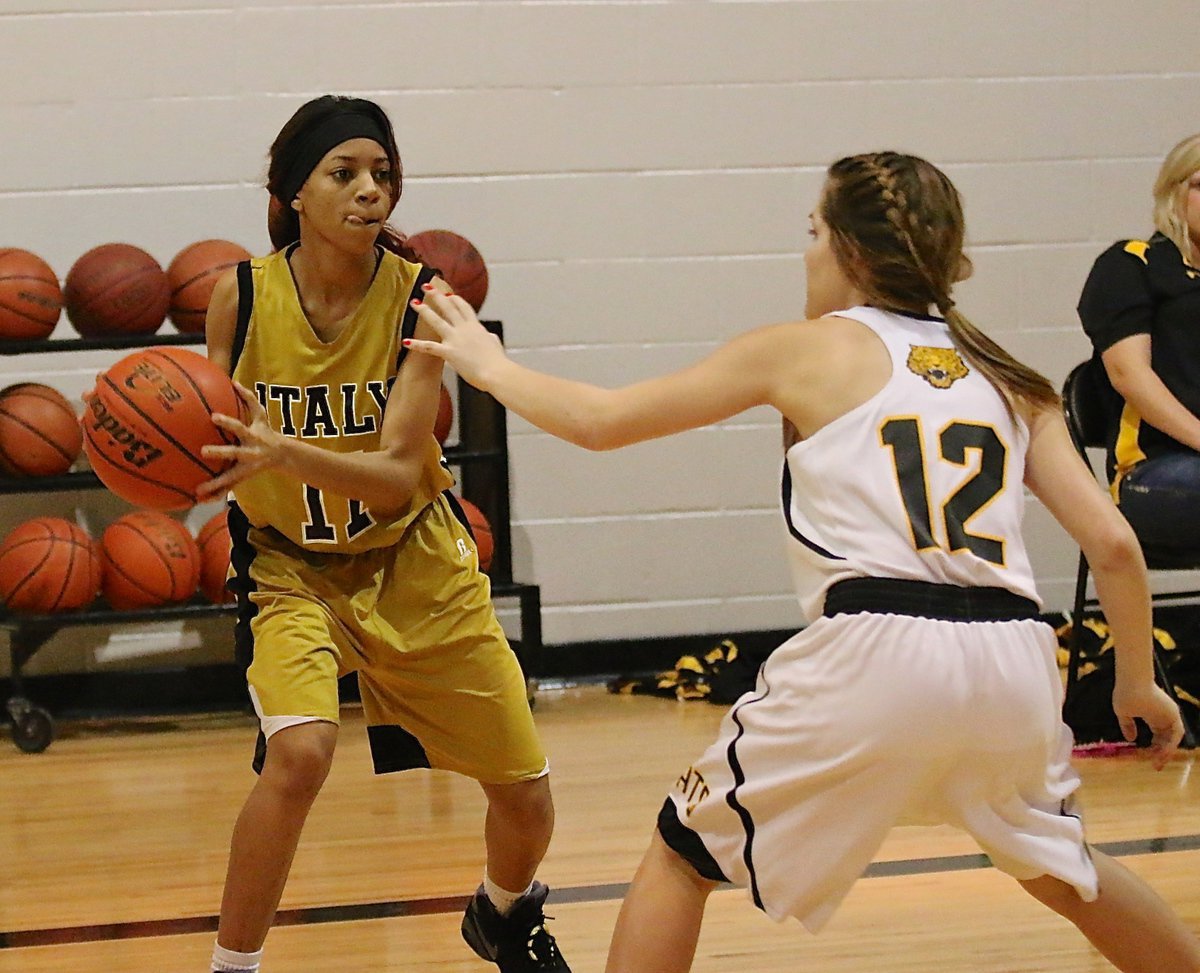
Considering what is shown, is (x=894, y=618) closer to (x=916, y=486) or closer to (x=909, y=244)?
(x=916, y=486)

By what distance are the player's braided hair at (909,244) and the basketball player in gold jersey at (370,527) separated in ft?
3.28

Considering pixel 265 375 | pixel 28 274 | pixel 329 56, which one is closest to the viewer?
pixel 265 375

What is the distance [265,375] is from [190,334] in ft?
9.02

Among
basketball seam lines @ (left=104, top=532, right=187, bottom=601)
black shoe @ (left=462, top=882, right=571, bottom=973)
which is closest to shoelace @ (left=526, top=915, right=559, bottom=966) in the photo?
black shoe @ (left=462, top=882, right=571, bottom=973)

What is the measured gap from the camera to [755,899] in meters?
2.32

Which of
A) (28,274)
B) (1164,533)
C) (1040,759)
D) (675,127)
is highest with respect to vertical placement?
(675,127)

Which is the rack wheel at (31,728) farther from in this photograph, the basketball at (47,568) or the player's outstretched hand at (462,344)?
the player's outstretched hand at (462,344)

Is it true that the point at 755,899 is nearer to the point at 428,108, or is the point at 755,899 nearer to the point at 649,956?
the point at 649,956

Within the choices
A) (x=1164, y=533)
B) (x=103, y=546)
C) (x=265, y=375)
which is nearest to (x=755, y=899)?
(x=265, y=375)

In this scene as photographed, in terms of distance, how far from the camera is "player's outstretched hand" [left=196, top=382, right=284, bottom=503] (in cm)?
278

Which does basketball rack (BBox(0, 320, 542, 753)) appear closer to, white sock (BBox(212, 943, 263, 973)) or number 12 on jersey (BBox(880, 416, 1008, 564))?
white sock (BBox(212, 943, 263, 973))

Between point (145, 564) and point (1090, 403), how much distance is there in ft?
10.7

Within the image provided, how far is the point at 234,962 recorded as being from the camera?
113 inches

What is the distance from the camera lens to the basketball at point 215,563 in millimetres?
5863
